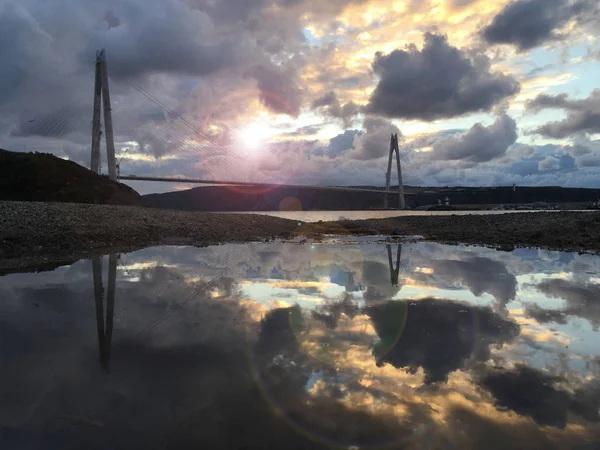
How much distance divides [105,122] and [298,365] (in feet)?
188

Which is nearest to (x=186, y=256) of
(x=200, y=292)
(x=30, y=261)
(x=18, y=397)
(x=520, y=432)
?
(x=30, y=261)

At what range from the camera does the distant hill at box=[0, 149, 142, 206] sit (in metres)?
42.9

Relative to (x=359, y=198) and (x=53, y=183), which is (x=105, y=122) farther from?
(x=359, y=198)

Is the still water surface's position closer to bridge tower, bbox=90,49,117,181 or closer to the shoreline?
the shoreline

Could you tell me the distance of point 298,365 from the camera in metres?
5.73

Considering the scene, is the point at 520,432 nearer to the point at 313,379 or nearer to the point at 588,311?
the point at 313,379

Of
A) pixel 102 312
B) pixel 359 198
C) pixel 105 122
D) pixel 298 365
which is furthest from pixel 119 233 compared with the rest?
pixel 359 198

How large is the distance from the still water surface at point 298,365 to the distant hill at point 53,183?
1426 inches

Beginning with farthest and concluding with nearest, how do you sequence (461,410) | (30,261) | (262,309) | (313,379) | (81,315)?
1. (30,261)
2. (262,309)
3. (81,315)
4. (313,379)
5. (461,410)

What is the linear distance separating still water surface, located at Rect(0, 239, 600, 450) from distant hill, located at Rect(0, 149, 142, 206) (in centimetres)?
3621

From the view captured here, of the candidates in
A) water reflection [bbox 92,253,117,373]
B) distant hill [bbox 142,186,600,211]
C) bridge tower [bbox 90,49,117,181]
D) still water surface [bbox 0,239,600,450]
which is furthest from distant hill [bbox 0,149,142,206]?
distant hill [bbox 142,186,600,211]

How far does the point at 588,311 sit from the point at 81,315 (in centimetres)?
1123

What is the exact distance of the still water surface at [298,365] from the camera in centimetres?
406

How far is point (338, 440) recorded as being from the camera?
3918 mm
